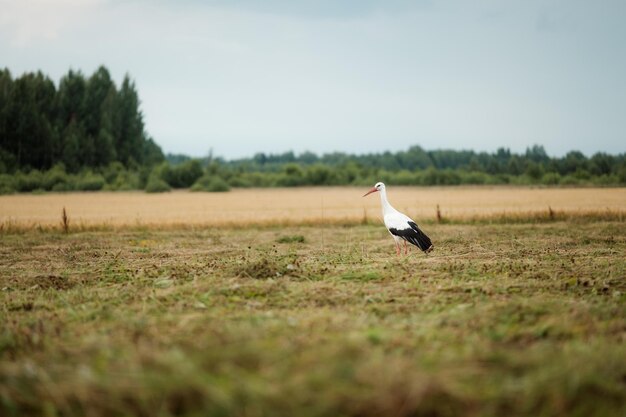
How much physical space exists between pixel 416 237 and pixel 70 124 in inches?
2570

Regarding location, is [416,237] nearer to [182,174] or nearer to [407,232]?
[407,232]

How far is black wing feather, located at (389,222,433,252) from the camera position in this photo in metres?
12.5

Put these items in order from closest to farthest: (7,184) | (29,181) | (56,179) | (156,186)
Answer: (7,184)
(29,181)
(56,179)
(156,186)

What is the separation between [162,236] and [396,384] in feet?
58.2

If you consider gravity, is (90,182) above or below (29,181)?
below


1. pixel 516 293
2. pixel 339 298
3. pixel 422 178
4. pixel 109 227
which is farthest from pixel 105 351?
pixel 422 178

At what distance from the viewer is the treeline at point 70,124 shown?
61.9 meters

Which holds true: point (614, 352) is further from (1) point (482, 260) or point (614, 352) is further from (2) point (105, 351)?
(1) point (482, 260)

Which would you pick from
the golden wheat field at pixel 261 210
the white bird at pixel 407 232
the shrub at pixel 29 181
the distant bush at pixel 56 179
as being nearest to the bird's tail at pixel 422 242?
the white bird at pixel 407 232

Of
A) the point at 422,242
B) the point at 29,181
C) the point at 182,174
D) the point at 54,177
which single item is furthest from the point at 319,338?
the point at 182,174

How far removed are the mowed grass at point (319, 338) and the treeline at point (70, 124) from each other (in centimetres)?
5913

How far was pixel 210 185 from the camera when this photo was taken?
69938 millimetres

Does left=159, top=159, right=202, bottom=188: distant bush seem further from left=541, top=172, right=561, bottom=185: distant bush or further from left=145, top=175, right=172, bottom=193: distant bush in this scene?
left=541, top=172, right=561, bottom=185: distant bush

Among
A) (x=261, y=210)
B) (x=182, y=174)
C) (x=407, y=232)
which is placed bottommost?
(x=407, y=232)
